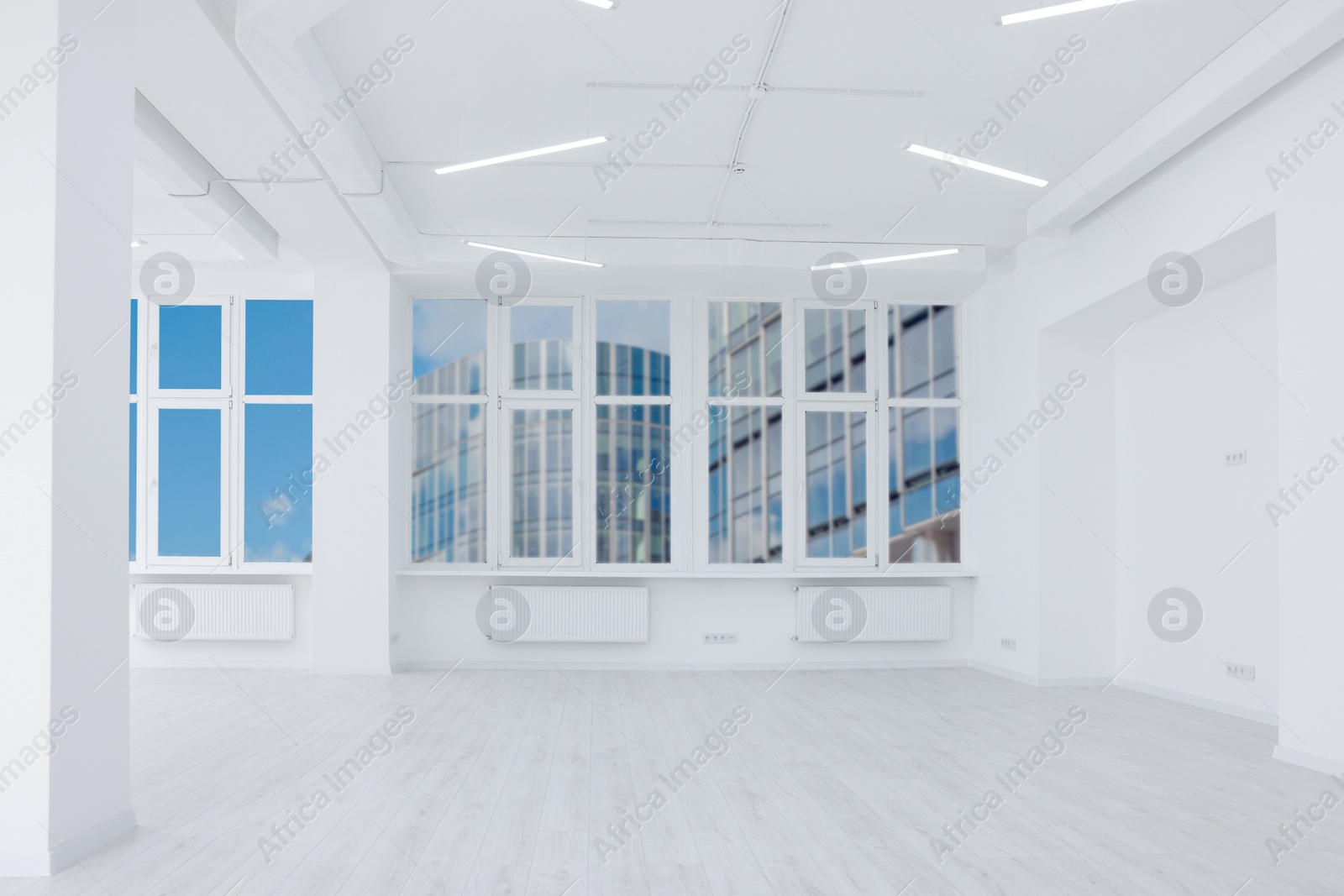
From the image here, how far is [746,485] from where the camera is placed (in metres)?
9.62

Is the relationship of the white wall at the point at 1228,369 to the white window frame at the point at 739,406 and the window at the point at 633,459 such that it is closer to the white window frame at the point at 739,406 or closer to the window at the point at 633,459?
the white window frame at the point at 739,406

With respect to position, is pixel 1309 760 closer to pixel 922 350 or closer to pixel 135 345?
pixel 922 350

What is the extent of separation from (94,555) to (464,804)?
1.78 metres

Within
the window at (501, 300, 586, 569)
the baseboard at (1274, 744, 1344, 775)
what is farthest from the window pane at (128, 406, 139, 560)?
the baseboard at (1274, 744, 1344, 775)

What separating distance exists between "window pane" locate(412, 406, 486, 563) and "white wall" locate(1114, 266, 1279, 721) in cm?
562

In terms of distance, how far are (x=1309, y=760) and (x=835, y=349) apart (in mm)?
5679

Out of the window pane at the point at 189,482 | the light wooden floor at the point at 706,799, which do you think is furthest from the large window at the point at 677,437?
the light wooden floor at the point at 706,799

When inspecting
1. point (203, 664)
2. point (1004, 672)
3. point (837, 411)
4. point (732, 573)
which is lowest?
point (1004, 672)

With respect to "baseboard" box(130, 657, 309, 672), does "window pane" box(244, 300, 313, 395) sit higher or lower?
higher

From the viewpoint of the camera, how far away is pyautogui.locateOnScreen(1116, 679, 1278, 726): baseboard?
6.29 metres

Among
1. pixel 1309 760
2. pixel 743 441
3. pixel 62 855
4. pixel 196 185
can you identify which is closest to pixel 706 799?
pixel 62 855

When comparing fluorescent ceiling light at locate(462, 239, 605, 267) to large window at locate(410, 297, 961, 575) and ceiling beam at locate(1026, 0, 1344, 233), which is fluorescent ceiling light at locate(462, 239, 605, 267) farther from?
Result: ceiling beam at locate(1026, 0, 1344, 233)

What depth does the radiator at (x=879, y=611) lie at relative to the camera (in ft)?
30.1

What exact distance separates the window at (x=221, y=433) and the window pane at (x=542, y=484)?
6.17 ft
